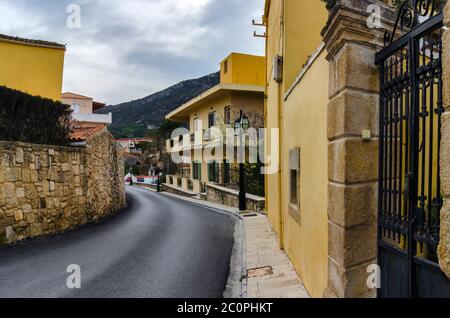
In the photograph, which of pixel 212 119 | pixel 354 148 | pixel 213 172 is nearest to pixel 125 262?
pixel 354 148

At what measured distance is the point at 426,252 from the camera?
8.56 ft

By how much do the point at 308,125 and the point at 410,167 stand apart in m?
2.10

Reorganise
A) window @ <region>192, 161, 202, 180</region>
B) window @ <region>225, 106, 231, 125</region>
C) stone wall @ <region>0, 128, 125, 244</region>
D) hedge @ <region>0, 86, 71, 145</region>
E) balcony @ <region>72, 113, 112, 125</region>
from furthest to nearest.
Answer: balcony @ <region>72, 113, 112, 125</region>, window @ <region>192, 161, 202, 180</region>, window @ <region>225, 106, 231, 125</region>, hedge @ <region>0, 86, 71, 145</region>, stone wall @ <region>0, 128, 125, 244</region>

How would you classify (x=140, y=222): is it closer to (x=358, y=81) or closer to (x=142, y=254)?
(x=142, y=254)

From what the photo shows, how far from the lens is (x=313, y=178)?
14.3 ft

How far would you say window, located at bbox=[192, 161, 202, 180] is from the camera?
25.4 metres

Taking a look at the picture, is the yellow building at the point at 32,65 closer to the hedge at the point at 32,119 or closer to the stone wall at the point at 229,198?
the hedge at the point at 32,119

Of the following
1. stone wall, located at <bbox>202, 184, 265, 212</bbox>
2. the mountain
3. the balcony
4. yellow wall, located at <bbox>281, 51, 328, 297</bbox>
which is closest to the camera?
yellow wall, located at <bbox>281, 51, 328, 297</bbox>

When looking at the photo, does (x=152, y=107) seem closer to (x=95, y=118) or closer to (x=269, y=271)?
(x=95, y=118)

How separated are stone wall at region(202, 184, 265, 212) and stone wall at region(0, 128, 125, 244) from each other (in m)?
5.92

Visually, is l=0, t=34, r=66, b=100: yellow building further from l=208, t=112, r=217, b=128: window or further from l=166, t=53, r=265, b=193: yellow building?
l=208, t=112, r=217, b=128: window

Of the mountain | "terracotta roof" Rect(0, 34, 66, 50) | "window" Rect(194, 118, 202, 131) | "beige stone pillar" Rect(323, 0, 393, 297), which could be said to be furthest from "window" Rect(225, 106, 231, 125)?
the mountain

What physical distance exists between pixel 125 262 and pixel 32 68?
10.9 meters
